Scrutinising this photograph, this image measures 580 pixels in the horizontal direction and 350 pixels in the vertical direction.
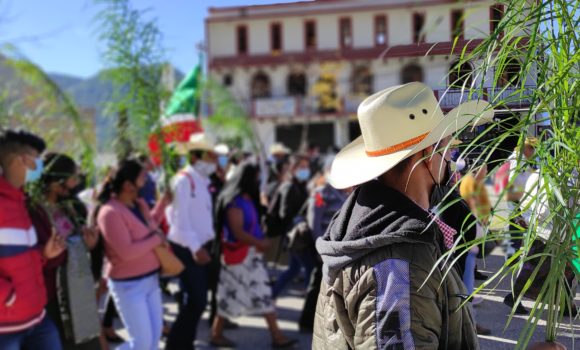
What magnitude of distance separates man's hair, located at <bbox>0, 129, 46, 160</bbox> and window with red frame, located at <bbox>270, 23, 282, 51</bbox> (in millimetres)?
29521

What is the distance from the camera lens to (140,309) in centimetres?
399

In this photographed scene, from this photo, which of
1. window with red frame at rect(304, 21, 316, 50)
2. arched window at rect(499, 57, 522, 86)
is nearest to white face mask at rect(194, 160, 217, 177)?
arched window at rect(499, 57, 522, 86)

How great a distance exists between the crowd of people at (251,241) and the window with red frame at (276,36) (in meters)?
24.7

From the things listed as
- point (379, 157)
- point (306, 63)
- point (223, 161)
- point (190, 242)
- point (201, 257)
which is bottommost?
point (201, 257)

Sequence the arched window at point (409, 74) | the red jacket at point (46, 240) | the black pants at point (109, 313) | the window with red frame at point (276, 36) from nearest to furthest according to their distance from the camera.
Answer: the red jacket at point (46, 240) < the black pants at point (109, 313) < the arched window at point (409, 74) < the window with red frame at point (276, 36)

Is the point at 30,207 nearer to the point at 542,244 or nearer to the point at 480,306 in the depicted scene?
the point at 480,306

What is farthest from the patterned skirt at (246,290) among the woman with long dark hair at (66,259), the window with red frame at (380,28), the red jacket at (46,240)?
the window with red frame at (380,28)

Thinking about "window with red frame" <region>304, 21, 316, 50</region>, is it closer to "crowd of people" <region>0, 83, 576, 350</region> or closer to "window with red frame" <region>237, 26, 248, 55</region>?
"window with red frame" <region>237, 26, 248, 55</region>

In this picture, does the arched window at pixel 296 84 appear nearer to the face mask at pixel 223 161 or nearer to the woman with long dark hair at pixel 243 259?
the face mask at pixel 223 161

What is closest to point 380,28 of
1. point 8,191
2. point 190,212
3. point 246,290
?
point 246,290

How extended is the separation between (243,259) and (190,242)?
2.32 feet

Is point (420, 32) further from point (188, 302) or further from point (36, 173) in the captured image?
point (188, 302)

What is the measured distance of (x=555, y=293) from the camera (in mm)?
1392

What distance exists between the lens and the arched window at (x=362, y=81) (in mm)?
29767
